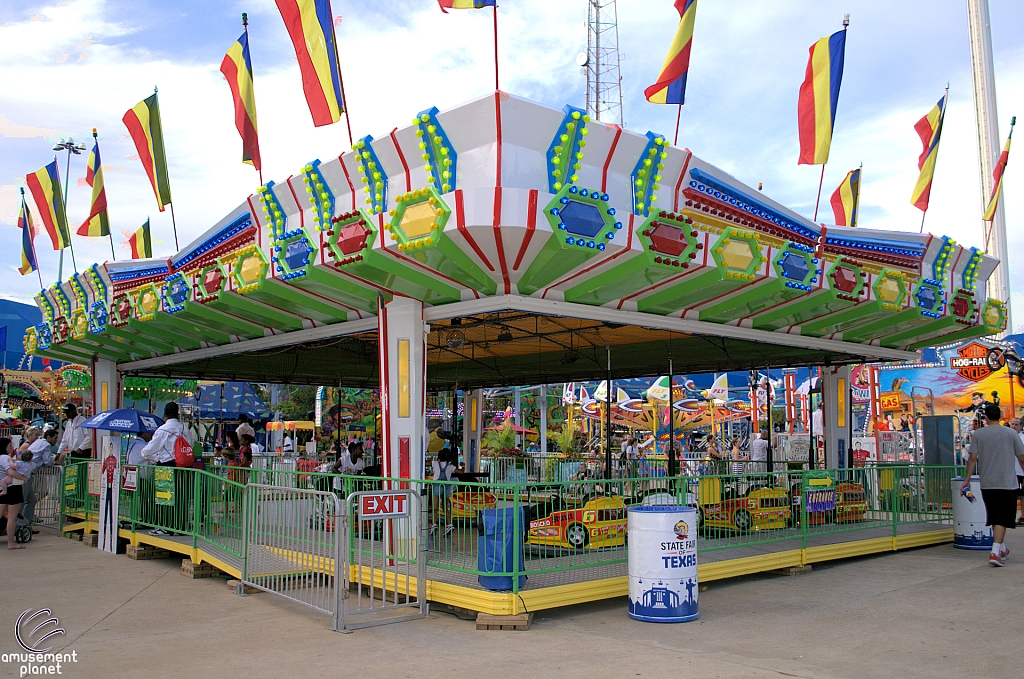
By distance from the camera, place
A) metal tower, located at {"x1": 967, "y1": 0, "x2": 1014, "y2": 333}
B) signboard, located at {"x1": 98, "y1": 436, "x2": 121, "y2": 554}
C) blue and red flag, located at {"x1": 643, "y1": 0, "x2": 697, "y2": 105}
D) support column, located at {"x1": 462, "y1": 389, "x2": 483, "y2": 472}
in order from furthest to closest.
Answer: metal tower, located at {"x1": 967, "y1": 0, "x2": 1014, "y2": 333} < support column, located at {"x1": 462, "y1": 389, "x2": 483, "y2": 472} < signboard, located at {"x1": 98, "y1": 436, "x2": 121, "y2": 554} < blue and red flag, located at {"x1": 643, "y1": 0, "x2": 697, "y2": 105}

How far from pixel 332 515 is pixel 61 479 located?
8716 millimetres

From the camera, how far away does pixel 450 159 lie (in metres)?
7.20

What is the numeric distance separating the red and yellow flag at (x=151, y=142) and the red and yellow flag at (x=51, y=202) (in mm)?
3726

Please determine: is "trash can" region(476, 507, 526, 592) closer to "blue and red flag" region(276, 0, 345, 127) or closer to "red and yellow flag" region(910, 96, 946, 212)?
"blue and red flag" region(276, 0, 345, 127)

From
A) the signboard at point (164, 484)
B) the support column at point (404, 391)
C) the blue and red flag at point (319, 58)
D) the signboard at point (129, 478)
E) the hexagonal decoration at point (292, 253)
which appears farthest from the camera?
the signboard at point (129, 478)

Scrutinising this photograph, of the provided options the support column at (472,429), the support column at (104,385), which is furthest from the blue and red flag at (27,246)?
the support column at (472,429)

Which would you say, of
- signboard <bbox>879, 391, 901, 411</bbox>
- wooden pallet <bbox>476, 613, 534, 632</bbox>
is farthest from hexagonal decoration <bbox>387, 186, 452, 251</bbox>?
signboard <bbox>879, 391, 901, 411</bbox>

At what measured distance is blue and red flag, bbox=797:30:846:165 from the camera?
1014 cm

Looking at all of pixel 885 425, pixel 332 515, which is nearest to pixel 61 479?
pixel 332 515

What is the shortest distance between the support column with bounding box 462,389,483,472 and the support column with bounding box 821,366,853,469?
798cm

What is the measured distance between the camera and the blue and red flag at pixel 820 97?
10.1 meters

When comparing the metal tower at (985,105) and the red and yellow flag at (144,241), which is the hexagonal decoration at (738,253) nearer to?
the red and yellow flag at (144,241)

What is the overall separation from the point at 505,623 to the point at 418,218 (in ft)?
11.6

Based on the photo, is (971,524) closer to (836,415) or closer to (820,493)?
(820,493)
